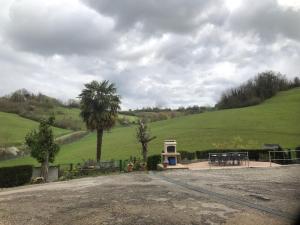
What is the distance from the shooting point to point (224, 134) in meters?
69.7

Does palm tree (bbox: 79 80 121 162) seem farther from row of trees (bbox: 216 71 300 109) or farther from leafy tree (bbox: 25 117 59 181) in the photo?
row of trees (bbox: 216 71 300 109)

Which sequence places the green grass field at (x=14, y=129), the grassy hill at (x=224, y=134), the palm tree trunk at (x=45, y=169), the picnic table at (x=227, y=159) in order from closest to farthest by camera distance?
the palm tree trunk at (x=45, y=169), the picnic table at (x=227, y=159), the grassy hill at (x=224, y=134), the green grass field at (x=14, y=129)

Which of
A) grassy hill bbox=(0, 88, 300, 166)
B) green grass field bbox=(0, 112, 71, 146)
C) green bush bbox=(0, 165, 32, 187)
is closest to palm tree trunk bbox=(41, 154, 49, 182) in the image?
green bush bbox=(0, 165, 32, 187)

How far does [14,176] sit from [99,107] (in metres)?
15.7

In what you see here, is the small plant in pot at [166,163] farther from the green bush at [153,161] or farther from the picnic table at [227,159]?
the picnic table at [227,159]

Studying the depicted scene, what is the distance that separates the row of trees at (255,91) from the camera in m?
116

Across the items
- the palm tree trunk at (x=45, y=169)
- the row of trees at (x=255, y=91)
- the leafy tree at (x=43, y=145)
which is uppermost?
the row of trees at (x=255, y=91)

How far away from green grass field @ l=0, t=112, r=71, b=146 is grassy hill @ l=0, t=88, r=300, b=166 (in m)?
11.7

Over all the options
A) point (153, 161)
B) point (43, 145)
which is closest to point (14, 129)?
point (43, 145)

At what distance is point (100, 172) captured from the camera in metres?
35.5

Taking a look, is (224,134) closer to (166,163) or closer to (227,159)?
A: (227,159)

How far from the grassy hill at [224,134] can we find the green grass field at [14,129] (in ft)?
38.4

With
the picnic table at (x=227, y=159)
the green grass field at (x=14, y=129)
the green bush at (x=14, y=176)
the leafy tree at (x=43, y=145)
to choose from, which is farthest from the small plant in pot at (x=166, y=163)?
the green grass field at (x=14, y=129)

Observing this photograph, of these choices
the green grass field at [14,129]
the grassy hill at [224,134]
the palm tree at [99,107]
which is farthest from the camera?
the green grass field at [14,129]
